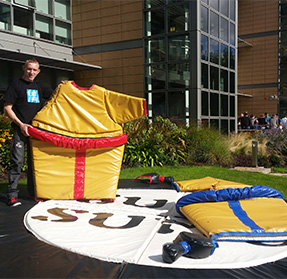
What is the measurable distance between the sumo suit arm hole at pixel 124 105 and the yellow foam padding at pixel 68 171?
0.46m

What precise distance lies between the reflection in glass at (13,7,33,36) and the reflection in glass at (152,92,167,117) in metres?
5.80

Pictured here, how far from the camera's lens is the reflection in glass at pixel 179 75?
40.5 feet

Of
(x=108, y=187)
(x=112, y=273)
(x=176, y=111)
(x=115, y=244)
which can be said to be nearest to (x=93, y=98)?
(x=108, y=187)

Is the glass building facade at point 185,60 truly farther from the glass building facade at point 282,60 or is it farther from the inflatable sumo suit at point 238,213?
the glass building facade at point 282,60

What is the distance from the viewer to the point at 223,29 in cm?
1405

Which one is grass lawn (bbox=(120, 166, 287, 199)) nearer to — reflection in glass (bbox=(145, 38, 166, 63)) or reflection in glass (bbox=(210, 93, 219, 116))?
reflection in glass (bbox=(210, 93, 219, 116))

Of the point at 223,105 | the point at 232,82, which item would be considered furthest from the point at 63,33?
the point at 232,82

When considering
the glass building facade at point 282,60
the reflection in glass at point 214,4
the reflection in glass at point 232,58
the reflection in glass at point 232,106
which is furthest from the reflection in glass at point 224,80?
the glass building facade at point 282,60

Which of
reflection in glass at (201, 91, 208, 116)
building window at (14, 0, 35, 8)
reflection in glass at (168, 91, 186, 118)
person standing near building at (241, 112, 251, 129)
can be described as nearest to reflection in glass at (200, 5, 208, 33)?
reflection in glass at (201, 91, 208, 116)

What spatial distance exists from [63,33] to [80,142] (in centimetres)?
1223

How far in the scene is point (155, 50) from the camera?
13023mm

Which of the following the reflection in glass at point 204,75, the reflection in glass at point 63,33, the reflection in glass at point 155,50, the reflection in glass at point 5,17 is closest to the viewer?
the reflection in glass at point 5,17

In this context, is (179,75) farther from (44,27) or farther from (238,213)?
(238,213)

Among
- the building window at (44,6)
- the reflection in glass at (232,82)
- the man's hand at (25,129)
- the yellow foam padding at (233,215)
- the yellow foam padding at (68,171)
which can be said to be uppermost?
the building window at (44,6)
